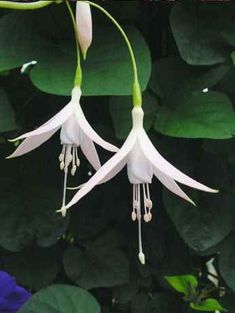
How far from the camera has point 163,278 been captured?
865 millimetres

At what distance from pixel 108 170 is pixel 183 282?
38 cm

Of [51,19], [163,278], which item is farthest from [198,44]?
[163,278]

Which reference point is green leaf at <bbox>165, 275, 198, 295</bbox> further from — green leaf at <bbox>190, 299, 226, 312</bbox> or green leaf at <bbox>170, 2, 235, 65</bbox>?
green leaf at <bbox>170, 2, 235, 65</bbox>

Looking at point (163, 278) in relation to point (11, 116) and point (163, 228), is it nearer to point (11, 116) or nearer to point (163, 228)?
point (163, 228)

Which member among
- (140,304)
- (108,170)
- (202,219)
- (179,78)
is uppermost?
(108,170)

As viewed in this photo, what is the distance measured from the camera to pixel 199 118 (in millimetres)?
706

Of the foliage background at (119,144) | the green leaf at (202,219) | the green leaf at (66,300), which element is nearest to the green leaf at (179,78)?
the foliage background at (119,144)

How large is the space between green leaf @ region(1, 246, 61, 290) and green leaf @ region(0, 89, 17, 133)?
0.18 metres

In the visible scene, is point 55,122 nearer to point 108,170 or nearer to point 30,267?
point 108,170

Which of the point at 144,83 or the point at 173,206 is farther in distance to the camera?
the point at 173,206

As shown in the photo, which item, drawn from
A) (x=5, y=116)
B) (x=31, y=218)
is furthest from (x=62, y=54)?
(x=31, y=218)

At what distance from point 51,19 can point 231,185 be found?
0.85 ft

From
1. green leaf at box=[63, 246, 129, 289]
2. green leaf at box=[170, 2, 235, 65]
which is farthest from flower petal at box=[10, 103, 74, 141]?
green leaf at box=[63, 246, 129, 289]

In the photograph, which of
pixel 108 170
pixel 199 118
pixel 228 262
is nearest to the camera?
pixel 108 170
